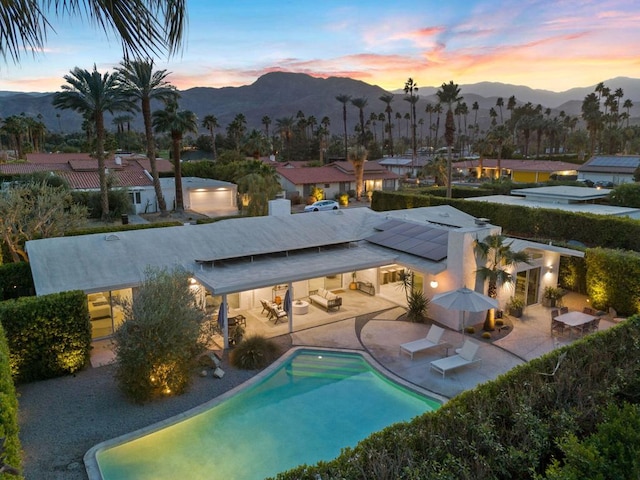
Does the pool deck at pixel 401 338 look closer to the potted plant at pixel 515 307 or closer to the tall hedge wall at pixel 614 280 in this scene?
the potted plant at pixel 515 307

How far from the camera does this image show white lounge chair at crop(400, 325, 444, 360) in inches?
604

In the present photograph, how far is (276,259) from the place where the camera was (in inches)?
773

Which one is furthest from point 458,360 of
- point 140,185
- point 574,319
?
point 140,185

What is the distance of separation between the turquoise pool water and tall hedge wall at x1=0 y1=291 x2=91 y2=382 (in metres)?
4.49

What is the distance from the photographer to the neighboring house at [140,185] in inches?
→ 1633

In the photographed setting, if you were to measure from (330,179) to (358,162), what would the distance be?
14.6 feet

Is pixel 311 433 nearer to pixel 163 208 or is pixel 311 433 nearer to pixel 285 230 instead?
pixel 285 230

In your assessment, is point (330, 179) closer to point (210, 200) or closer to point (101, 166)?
point (210, 200)

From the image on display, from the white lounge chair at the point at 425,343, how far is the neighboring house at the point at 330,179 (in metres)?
36.7

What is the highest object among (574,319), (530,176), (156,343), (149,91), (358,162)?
(149,91)

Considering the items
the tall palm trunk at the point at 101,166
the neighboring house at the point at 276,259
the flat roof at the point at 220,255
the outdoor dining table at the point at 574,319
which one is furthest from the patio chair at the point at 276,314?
the tall palm trunk at the point at 101,166

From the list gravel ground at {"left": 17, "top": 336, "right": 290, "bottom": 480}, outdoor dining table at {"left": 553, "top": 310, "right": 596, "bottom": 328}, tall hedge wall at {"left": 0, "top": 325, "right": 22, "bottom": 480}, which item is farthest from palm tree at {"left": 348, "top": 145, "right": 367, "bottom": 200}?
tall hedge wall at {"left": 0, "top": 325, "right": 22, "bottom": 480}

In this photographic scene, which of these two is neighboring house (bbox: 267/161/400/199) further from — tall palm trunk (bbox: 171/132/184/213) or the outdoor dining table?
the outdoor dining table

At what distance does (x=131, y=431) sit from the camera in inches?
451
